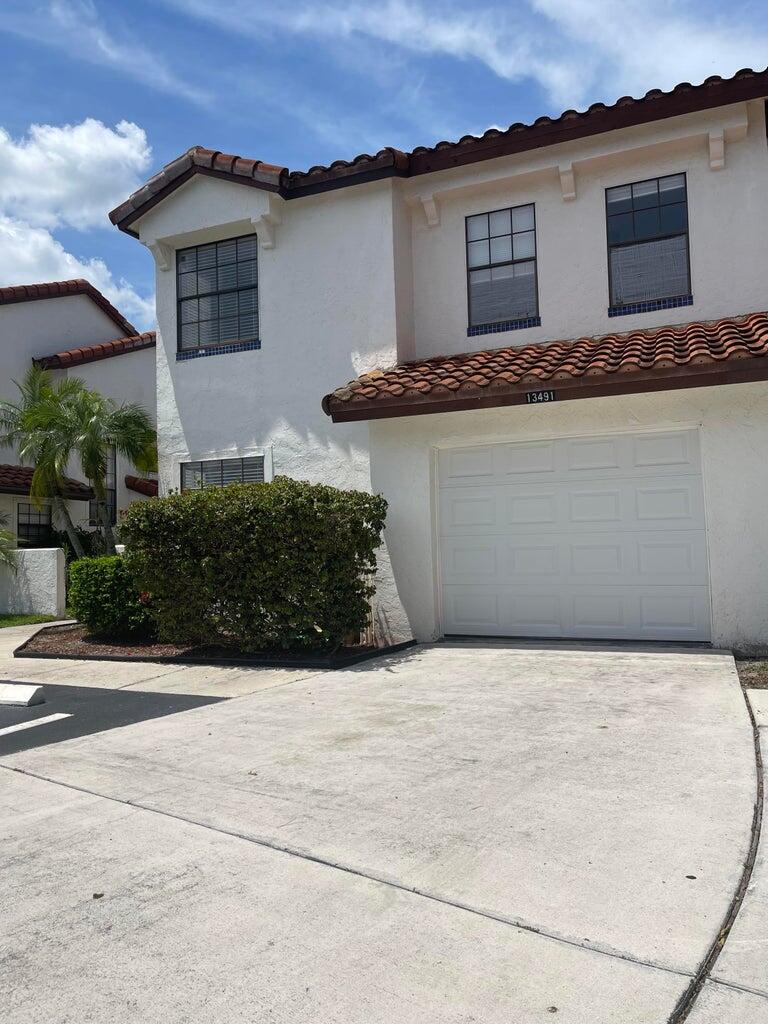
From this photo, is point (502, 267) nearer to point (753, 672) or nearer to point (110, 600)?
point (753, 672)

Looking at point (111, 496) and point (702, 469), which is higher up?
point (111, 496)

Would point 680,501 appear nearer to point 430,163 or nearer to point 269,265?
point 430,163

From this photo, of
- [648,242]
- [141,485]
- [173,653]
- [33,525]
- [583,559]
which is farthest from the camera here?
[141,485]

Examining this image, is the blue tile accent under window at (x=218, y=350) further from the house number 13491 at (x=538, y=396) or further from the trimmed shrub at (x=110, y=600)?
the house number 13491 at (x=538, y=396)

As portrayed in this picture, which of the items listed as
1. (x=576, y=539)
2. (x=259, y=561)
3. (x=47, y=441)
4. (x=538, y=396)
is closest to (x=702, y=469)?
(x=576, y=539)

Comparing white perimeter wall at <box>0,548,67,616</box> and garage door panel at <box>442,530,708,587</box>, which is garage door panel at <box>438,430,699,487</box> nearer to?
garage door panel at <box>442,530,708,587</box>

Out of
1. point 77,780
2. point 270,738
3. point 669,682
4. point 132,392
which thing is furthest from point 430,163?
point 132,392

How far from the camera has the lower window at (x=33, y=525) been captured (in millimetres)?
19688

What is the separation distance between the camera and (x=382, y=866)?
3.79 m

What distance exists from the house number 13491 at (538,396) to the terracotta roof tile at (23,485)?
11.6 meters

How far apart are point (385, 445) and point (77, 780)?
6.79m

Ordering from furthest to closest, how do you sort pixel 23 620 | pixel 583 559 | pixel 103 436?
pixel 23 620
pixel 103 436
pixel 583 559

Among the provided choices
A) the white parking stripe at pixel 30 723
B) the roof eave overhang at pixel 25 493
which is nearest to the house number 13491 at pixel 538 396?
the white parking stripe at pixel 30 723

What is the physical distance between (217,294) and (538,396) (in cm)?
606
